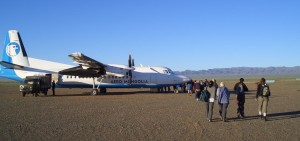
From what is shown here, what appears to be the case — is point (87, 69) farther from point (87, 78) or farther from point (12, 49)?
point (12, 49)

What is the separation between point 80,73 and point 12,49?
6.69 m

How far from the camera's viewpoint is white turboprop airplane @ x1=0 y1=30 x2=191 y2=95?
2755 cm

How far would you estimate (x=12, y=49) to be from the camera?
28.0 meters

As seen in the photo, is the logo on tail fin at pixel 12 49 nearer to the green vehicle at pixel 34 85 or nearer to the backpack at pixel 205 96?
the green vehicle at pixel 34 85

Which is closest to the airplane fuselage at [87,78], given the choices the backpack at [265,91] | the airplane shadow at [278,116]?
the airplane shadow at [278,116]

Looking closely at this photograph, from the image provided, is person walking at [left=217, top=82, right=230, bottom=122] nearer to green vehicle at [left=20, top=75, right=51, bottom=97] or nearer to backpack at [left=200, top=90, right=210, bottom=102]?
backpack at [left=200, top=90, right=210, bottom=102]

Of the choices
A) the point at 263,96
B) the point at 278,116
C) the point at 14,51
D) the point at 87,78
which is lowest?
the point at 278,116

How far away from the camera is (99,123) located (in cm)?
1117

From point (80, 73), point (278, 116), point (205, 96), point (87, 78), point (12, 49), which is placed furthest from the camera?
point (87, 78)

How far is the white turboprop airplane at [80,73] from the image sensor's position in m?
27.5

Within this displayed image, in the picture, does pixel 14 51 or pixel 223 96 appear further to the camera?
pixel 14 51

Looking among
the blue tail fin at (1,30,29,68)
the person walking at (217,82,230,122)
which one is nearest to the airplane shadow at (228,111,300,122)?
the person walking at (217,82,230,122)

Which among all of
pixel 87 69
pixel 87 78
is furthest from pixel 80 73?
pixel 87 78

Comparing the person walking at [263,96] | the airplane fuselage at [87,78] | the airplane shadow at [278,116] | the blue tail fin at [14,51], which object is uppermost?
the blue tail fin at [14,51]
